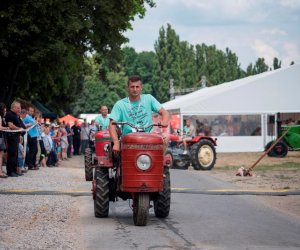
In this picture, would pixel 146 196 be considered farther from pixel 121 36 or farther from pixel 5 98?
pixel 121 36

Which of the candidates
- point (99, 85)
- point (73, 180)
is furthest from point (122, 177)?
point (99, 85)

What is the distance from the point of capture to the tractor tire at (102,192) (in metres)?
10.7

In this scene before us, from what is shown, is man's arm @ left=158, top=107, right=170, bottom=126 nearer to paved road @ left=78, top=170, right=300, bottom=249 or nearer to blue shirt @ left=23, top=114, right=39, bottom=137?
paved road @ left=78, top=170, right=300, bottom=249

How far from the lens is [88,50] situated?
115 feet

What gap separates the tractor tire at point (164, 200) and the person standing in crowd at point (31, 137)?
10.4 metres

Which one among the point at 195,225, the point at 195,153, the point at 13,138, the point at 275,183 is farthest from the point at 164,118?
the point at 195,153

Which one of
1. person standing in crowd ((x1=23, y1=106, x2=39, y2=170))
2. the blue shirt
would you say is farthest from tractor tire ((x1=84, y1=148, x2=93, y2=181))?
the blue shirt

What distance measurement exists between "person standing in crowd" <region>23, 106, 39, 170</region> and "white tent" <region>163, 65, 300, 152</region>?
67.8 ft

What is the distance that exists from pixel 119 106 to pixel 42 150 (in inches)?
544

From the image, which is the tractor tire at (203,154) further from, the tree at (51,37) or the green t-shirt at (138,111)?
the green t-shirt at (138,111)

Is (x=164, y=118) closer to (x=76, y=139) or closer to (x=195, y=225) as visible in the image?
(x=195, y=225)

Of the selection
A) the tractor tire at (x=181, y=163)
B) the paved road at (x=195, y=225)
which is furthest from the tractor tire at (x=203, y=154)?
the paved road at (x=195, y=225)

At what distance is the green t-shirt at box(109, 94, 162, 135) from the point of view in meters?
A: 10.7

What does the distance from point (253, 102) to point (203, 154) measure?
17.6m
